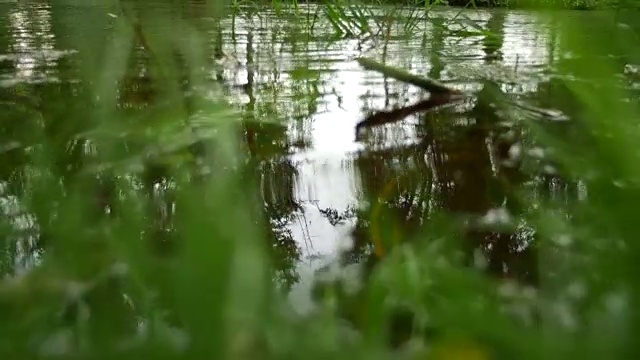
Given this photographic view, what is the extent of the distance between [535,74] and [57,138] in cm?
79

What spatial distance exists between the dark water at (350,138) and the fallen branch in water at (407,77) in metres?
0.02

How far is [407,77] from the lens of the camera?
1.08 meters

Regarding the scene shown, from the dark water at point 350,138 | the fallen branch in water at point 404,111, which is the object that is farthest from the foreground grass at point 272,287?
the fallen branch in water at point 404,111

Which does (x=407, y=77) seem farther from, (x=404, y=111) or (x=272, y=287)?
(x=272, y=287)

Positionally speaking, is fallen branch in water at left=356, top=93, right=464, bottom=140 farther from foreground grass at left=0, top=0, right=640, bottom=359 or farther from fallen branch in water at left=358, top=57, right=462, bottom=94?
foreground grass at left=0, top=0, right=640, bottom=359

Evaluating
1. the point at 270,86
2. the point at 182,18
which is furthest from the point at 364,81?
the point at 182,18

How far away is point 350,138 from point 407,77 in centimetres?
34

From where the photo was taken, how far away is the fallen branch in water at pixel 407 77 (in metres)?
1.01

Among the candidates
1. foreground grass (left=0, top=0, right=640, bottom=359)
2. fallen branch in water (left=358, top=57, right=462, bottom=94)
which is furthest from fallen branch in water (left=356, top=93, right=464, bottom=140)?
foreground grass (left=0, top=0, right=640, bottom=359)

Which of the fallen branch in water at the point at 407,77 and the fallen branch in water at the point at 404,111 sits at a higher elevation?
the fallen branch in water at the point at 407,77

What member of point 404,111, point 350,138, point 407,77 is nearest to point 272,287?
point 350,138

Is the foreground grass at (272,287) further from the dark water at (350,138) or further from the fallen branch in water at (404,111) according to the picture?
Result: the fallen branch in water at (404,111)

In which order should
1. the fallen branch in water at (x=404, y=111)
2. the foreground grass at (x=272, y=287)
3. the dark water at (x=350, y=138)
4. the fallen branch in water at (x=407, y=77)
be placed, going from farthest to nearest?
the fallen branch in water at (x=407, y=77)
the fallen branch in water at (x=404, y=111)
the dark water at (x=350, y=138)
the foreground grass at (x=272, y=287)

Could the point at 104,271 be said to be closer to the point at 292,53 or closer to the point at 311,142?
the point at 311,142
